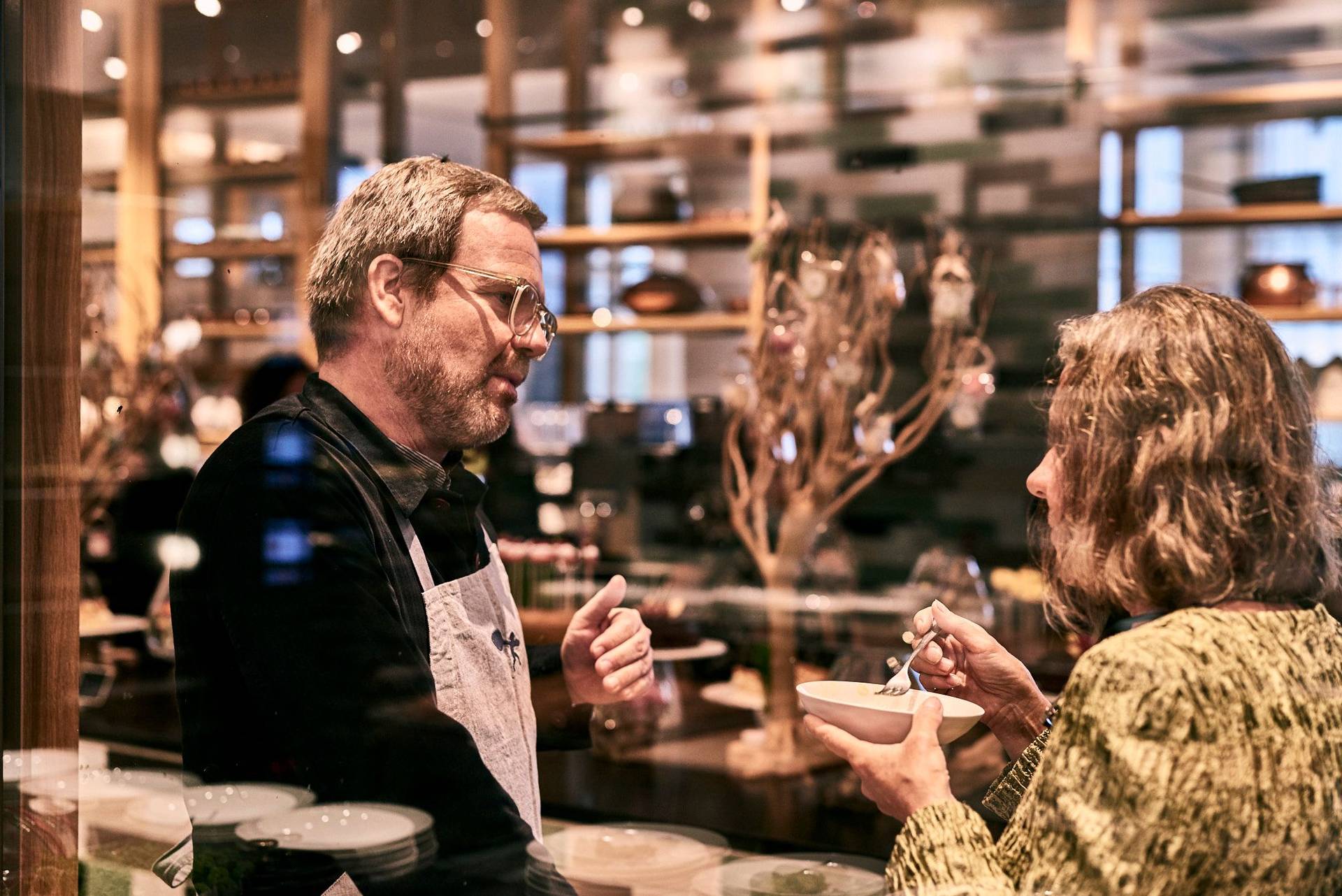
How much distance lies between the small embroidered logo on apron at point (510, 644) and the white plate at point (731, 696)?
4.25ft

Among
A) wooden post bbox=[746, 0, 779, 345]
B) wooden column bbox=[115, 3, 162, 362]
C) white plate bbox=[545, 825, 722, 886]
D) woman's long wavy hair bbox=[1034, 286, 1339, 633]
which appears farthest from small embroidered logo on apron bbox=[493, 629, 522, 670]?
wooden post bbox=[746, 0, 779, 345]

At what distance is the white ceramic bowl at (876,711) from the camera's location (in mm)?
1089

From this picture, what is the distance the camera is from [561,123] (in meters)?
5.09

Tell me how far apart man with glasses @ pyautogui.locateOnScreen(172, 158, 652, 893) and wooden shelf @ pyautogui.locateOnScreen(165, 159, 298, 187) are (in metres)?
3.80

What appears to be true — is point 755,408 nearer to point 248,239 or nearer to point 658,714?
point 658,714

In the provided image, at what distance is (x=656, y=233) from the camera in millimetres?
4750

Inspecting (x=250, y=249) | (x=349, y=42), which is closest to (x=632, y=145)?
(x=349, y=42)

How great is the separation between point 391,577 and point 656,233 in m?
3.63

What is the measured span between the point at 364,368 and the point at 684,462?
3.44 meters

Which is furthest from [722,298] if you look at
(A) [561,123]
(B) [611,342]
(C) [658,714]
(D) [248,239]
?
(C) [658,714]

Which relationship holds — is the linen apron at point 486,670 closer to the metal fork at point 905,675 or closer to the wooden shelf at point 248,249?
the metal fork at point 905,675

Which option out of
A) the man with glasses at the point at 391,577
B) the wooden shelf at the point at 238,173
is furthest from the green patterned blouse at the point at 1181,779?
the wooden shelf at the point at 238,173

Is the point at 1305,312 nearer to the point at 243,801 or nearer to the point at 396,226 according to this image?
the point at 396,226

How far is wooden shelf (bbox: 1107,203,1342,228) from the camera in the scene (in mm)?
3773
